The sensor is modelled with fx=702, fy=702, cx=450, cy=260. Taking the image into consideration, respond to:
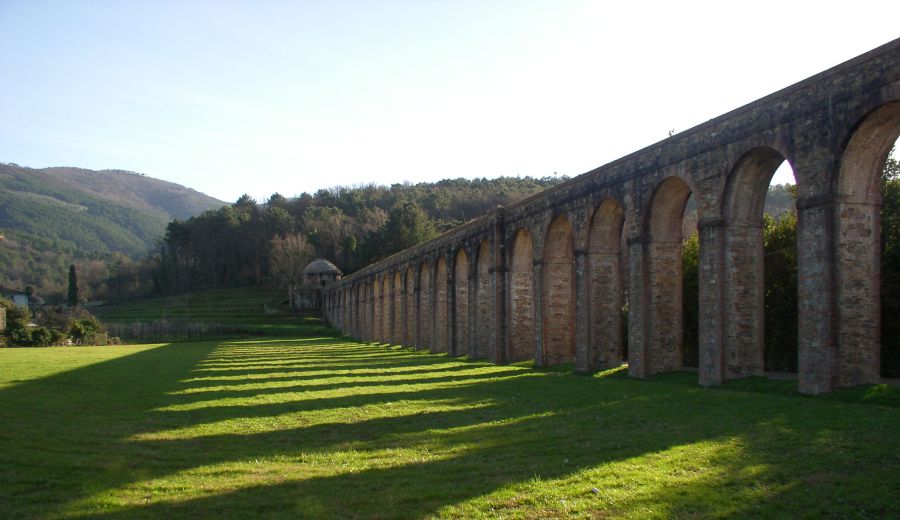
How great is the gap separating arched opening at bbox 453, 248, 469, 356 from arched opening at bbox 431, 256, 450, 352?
6.41 feet

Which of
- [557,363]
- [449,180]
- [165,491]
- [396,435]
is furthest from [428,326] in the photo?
[449,180]

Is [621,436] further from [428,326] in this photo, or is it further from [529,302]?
[428,326]

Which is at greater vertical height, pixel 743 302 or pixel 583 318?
pixel 743 302

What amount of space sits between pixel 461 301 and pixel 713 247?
17.2 meters

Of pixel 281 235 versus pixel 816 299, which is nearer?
pixel 816 299

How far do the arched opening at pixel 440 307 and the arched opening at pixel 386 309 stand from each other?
32.6 ft

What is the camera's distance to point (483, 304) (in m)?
28.5

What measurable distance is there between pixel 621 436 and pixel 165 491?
5560 mm

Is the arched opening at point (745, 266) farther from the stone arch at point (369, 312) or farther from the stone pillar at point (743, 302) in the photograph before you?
the stone arch at point (369, 312)

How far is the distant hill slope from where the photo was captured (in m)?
112

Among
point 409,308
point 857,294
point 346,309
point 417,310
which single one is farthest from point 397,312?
point 857,294

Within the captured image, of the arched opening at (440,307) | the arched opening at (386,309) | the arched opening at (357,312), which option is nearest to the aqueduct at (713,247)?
the arched opening at (440,307)

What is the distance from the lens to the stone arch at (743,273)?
48.7 feet

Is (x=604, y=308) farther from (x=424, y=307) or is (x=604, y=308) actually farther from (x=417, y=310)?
(x=417, y=310)
